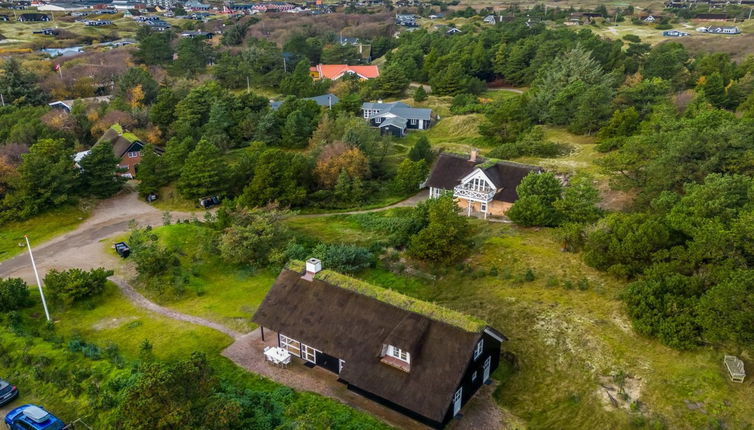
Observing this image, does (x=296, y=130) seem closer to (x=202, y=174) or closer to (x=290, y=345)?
(x=202, y=174)

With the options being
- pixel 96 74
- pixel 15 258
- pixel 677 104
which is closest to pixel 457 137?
pixel 677 104

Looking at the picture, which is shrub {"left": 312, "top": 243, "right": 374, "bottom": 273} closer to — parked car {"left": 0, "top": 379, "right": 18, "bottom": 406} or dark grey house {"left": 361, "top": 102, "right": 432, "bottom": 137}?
parked car {"left": 0, "top": 379, "right": 18, "bottom": 406}

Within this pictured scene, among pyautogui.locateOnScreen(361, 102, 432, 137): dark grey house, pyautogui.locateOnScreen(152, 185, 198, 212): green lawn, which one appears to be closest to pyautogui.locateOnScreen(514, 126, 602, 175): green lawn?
pyautogui.locateOnScreen(361, 102, 432, 137): dark grey house

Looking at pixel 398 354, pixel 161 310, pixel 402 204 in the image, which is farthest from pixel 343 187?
pixel 398 354

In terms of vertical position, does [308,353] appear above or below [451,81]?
below

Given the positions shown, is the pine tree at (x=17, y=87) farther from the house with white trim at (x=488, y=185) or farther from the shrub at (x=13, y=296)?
the house with white trim at (x=488, y=185)

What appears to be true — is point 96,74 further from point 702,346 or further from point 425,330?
point 702,346
